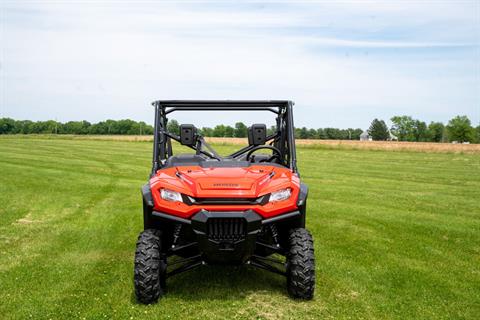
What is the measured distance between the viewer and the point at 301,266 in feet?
19.0

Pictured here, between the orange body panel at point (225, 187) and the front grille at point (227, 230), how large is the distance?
15 cm

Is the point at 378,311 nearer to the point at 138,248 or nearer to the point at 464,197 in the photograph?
the point at 138,248

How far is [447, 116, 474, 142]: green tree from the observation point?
138250mm

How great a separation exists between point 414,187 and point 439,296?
1239 centimetres

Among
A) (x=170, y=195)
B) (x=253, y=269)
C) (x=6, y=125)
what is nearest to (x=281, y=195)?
(x=170, y=195)

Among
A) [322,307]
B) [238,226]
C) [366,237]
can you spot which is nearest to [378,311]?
[322,307]

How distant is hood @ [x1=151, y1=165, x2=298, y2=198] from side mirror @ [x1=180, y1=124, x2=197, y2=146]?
0.92 meters

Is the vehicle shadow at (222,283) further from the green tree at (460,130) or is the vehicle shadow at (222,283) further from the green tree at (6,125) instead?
the green tree at (6,125)

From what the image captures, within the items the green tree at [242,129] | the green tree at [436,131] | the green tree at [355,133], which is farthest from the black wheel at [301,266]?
the green tree at [436,131]

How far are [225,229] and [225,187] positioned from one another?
1.47 feet

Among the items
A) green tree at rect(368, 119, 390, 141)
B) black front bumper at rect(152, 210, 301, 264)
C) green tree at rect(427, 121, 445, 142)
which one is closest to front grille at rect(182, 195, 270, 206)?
black front bumper at rect(152, 210, 301, 264)

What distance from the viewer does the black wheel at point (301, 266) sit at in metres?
5.80

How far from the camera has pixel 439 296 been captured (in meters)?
6.37

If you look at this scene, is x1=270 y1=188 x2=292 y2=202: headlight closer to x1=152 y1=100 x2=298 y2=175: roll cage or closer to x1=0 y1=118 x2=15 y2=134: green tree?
x1=152 y1=100 x2=298 y2=175: roll cage
